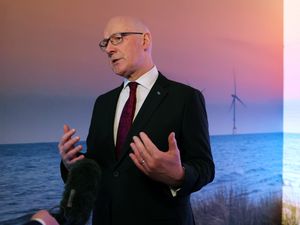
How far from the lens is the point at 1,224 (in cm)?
223

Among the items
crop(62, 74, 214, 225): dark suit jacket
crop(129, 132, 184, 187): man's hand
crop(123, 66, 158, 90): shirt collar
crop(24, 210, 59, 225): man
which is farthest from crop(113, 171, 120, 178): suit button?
crop(24, 210, 59, 225): man

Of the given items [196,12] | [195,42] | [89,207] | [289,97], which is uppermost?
[196,12]

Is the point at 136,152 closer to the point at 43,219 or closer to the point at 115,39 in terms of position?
the point at 43,219

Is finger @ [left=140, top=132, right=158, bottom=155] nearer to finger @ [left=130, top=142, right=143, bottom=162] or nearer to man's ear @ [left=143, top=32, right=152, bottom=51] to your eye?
finger @ [left=130, top=142, right=143, bottom=162]

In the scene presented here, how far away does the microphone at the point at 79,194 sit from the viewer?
2.82 ft

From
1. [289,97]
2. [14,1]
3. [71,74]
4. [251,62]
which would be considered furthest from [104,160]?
[289,97]

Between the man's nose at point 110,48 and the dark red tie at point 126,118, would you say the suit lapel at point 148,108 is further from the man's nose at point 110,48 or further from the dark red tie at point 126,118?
the man's nose at point 110,48

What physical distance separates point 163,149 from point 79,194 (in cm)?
63

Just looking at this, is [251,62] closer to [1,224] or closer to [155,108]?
[155,108]

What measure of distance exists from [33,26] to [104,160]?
1285mm

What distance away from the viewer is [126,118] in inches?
62.6

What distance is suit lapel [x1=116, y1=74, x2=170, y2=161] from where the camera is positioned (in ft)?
4.83

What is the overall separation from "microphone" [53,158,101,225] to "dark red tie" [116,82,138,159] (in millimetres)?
515

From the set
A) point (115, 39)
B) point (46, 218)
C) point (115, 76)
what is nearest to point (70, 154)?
point (46, 218)
